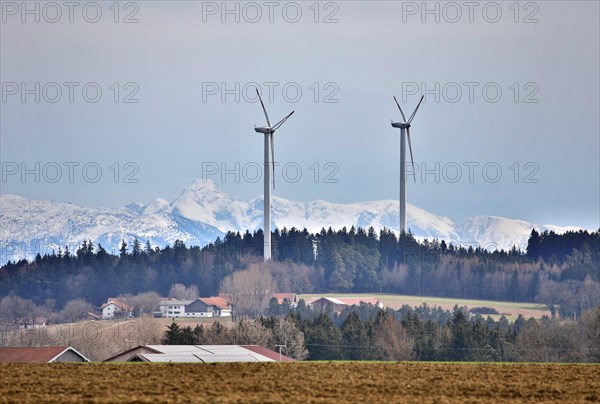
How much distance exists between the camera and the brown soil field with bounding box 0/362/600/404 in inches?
1855

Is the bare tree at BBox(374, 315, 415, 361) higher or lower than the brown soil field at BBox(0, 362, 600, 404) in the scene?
lower

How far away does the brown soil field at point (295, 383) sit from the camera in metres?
47.1

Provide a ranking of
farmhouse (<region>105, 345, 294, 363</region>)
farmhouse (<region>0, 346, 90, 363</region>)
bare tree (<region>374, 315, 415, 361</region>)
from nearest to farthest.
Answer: farmhouse (<region>105, 345, 294, 363</region>), farmhouse (<region>0, 346, 90, 363</region>), bare tree (<region>374, 315, 415, 361</region>)

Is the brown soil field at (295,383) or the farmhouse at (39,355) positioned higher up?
the brown soil field at (295,383)

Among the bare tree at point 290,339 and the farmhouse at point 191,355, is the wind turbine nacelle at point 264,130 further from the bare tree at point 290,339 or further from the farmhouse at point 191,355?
the farmhouse at point 191,355

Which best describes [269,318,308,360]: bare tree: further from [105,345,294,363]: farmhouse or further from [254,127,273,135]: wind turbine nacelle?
[105,345,294,363]: farmhouse

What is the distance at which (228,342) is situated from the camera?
132875 millimetres

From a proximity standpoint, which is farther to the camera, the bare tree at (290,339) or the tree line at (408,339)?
the tree line at (408,339)

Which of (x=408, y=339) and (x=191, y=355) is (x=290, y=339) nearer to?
(x=408, y=339)

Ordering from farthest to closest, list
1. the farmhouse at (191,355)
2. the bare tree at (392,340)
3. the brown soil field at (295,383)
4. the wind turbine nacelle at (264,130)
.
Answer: the wind turbine nacelle at (264,130)
the bare tree at (392,340)
the farmhouse at (191,355)
the brown soil field at (295,383)

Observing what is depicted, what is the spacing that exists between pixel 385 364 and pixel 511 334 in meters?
91.3

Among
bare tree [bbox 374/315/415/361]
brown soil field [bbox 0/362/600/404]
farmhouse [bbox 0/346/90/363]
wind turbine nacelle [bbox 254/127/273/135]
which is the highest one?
wind turbine nacelle [bbox 254/127/273/135]

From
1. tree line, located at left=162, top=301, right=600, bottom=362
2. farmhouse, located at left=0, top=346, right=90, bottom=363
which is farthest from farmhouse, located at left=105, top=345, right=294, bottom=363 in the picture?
tree line, located at left=162, top=301, right=600, bottom=362

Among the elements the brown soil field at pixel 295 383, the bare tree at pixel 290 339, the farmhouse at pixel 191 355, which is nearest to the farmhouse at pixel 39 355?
the farmhouse at pixel 191 355
